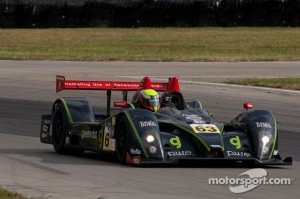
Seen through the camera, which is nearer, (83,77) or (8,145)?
(8,145)

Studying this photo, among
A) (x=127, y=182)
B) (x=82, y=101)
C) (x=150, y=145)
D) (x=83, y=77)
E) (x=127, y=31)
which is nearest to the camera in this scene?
(x=127, y=182)

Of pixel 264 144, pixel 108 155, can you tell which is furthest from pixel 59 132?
pixel 264 144

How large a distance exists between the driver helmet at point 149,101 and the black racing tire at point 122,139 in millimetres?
747

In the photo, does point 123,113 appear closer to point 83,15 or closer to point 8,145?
point 8,145

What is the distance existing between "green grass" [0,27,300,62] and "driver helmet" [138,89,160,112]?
17.2 metres

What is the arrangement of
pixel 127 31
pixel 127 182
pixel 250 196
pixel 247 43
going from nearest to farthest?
pixel 250 196 → pixel 127 182 → pixel 247 43 → pixel 127 31

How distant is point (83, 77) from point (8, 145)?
36.1ft

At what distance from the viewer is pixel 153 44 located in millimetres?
35938

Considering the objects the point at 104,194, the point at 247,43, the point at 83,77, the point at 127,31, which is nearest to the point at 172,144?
the point at 104,194

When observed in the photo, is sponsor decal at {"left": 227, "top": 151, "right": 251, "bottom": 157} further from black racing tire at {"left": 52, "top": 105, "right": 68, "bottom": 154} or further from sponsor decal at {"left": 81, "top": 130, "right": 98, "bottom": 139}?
black racing tire at {"left": 52, "top": 105, "right": 68, "bottom": 154}

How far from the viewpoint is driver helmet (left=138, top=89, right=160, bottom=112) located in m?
12.0

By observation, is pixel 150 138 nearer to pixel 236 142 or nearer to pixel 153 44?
pixel 236 142

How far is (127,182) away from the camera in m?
9.75

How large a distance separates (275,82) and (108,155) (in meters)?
10.7
